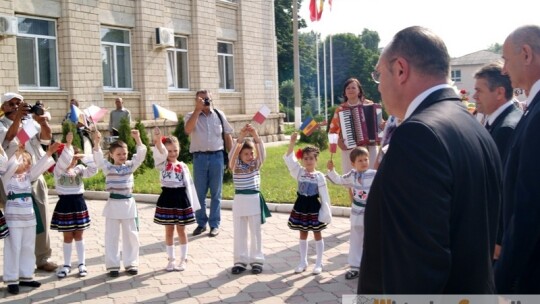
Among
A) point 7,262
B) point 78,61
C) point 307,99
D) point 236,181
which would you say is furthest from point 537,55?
point 307,99

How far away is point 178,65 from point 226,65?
3.17 metres

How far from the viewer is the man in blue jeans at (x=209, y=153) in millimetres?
8891

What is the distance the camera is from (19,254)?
6379 mm

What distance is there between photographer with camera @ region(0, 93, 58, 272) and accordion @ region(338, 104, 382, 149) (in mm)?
3976

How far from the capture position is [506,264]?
2924 millimetres

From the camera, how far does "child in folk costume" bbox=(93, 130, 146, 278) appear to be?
696 cm

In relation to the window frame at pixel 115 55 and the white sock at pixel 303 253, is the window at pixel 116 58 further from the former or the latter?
the white sock at pixel 303 253

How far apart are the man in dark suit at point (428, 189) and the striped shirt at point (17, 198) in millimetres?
5000

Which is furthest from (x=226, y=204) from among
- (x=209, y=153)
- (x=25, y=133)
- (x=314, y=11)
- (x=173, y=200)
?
(x=314, y=11)

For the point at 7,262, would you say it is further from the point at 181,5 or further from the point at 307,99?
the point at 307,99

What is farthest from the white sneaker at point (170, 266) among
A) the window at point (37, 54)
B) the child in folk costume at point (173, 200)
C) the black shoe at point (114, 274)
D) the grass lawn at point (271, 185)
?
the window at point (37, 54)

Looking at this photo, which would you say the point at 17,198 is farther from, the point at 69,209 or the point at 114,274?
the point at 114,274

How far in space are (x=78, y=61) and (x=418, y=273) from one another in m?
16.7

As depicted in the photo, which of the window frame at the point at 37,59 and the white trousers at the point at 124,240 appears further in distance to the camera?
the window frame at the point at 37,59
